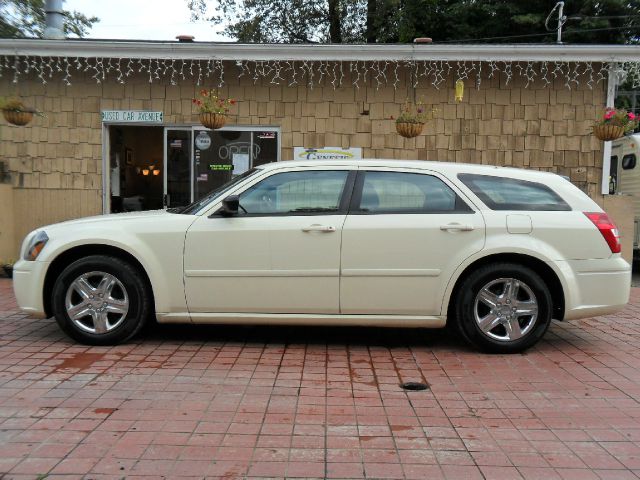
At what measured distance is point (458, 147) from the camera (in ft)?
31.0

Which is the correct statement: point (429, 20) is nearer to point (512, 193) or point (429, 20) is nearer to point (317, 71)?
point (317, 71)

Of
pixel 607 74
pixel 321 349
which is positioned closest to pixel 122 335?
pixel 321 349

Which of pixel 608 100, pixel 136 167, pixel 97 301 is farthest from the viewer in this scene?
pixel 136 167

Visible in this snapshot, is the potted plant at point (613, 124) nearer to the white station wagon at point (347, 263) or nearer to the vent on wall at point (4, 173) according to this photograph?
the white station wagon at point (347, 263)

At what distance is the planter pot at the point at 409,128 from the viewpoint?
848 centimetres

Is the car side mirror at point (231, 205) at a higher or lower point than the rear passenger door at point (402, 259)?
higher

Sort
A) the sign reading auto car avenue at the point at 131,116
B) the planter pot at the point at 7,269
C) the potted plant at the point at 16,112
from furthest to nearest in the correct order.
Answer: the sign reading auto car avenue at the point at 131,116
the planter pot at the point at 7,269
the potted plant at the point at 16,112

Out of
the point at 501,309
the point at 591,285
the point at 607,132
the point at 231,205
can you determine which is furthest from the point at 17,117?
the point at 607,132

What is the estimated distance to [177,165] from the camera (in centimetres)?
964

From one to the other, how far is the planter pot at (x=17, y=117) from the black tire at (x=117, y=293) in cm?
487

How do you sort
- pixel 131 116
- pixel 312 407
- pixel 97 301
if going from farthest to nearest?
1. pixel 131 116
2. pixel 97 301
3. pixel 312 407

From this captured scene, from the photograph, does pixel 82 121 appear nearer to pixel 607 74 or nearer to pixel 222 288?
pixel 222 288

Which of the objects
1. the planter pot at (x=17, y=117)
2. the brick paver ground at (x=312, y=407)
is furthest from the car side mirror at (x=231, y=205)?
the planter pot at (x=17, y=117)

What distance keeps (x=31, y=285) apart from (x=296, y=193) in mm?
2487
